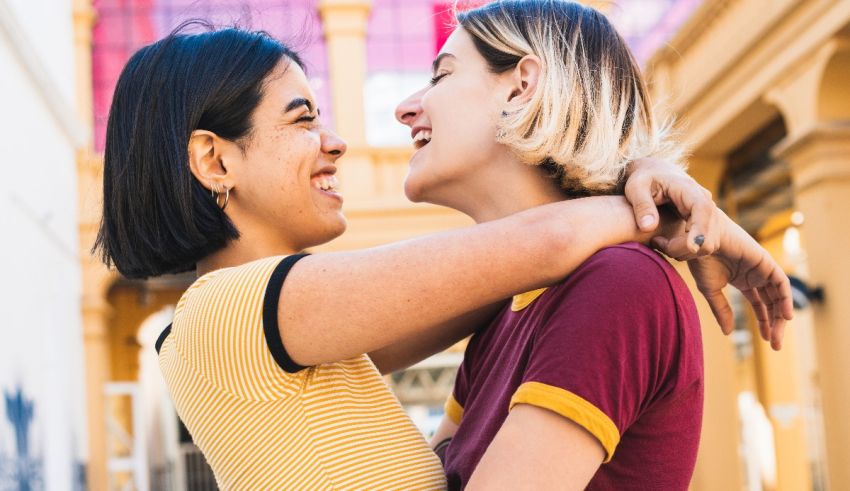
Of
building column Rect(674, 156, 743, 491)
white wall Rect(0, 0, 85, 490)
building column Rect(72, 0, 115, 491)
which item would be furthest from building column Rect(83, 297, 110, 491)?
building column Rect(674, 156, 743, 491)

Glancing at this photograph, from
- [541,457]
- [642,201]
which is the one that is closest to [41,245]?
[642,201]

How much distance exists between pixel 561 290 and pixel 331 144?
74cm

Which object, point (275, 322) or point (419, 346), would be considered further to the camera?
point (419, 346)

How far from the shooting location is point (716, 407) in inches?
443

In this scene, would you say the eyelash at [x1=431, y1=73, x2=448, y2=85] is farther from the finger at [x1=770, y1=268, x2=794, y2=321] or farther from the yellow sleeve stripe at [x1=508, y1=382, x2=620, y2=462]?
the yellow sleeve stripe at [x1=508, y1=382, x2=620, y2=462]

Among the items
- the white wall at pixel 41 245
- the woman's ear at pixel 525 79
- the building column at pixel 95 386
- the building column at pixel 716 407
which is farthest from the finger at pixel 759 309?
the building column at pixel 95 386

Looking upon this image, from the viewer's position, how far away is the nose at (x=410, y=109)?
2246 millimetres

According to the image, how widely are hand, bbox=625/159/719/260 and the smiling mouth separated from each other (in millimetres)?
509

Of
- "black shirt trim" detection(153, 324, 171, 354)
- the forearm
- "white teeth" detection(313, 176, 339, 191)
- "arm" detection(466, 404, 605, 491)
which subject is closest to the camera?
"arm" detection(466, 404, 605, 491)

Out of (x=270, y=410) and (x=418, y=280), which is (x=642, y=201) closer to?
(x=418, y=280)

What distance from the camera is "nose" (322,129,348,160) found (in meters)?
2.22

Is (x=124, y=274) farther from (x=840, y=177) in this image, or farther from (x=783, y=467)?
(x=783, y=467)

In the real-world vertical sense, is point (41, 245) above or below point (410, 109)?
below

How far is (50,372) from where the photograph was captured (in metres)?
12.6
